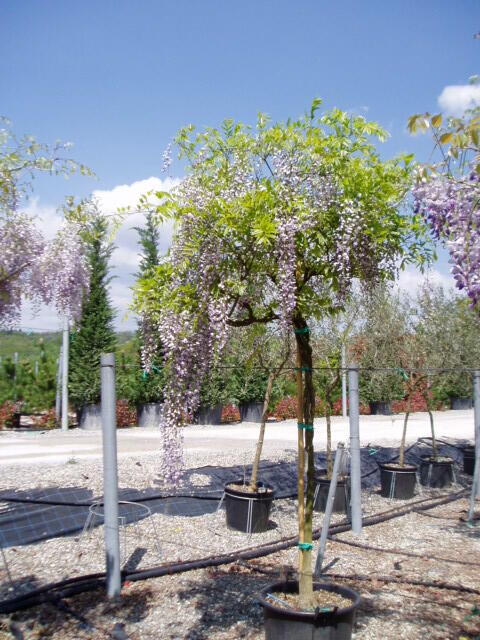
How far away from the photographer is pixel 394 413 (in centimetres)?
2111

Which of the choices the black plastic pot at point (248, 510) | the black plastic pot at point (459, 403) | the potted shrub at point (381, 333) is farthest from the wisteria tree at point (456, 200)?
the black plastic pot at point (459, 403)

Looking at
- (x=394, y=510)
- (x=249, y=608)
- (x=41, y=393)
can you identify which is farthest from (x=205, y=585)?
(x=41, y=393)

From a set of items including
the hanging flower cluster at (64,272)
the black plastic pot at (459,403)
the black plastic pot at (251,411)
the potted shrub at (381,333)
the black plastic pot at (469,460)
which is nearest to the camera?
the hanging flower cluster at (64,272)

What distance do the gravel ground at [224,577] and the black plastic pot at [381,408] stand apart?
44.4 feet

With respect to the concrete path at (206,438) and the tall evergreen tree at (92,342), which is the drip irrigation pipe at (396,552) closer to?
the concrete path at (206,438)

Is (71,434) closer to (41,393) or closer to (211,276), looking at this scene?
(41,393)

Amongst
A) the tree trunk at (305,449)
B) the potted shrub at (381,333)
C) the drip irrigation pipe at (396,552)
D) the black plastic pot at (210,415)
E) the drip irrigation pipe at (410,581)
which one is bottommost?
the drip irrigation pipe at (396,552)

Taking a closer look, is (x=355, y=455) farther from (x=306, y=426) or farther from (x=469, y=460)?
(x=469, y=460)

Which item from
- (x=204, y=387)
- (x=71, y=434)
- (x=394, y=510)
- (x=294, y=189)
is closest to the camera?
(x=294, y=189)

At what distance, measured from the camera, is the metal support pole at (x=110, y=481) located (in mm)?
3982

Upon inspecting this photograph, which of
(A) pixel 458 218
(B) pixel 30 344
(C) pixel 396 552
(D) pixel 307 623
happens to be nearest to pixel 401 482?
(C) pixel 396 552

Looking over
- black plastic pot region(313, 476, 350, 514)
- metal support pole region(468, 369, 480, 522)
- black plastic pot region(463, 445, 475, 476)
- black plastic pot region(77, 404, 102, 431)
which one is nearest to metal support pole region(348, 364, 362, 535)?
black plastic pot region(313, 476, 350, 514)

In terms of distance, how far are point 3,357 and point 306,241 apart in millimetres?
14697

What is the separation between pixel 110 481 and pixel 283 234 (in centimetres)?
209
